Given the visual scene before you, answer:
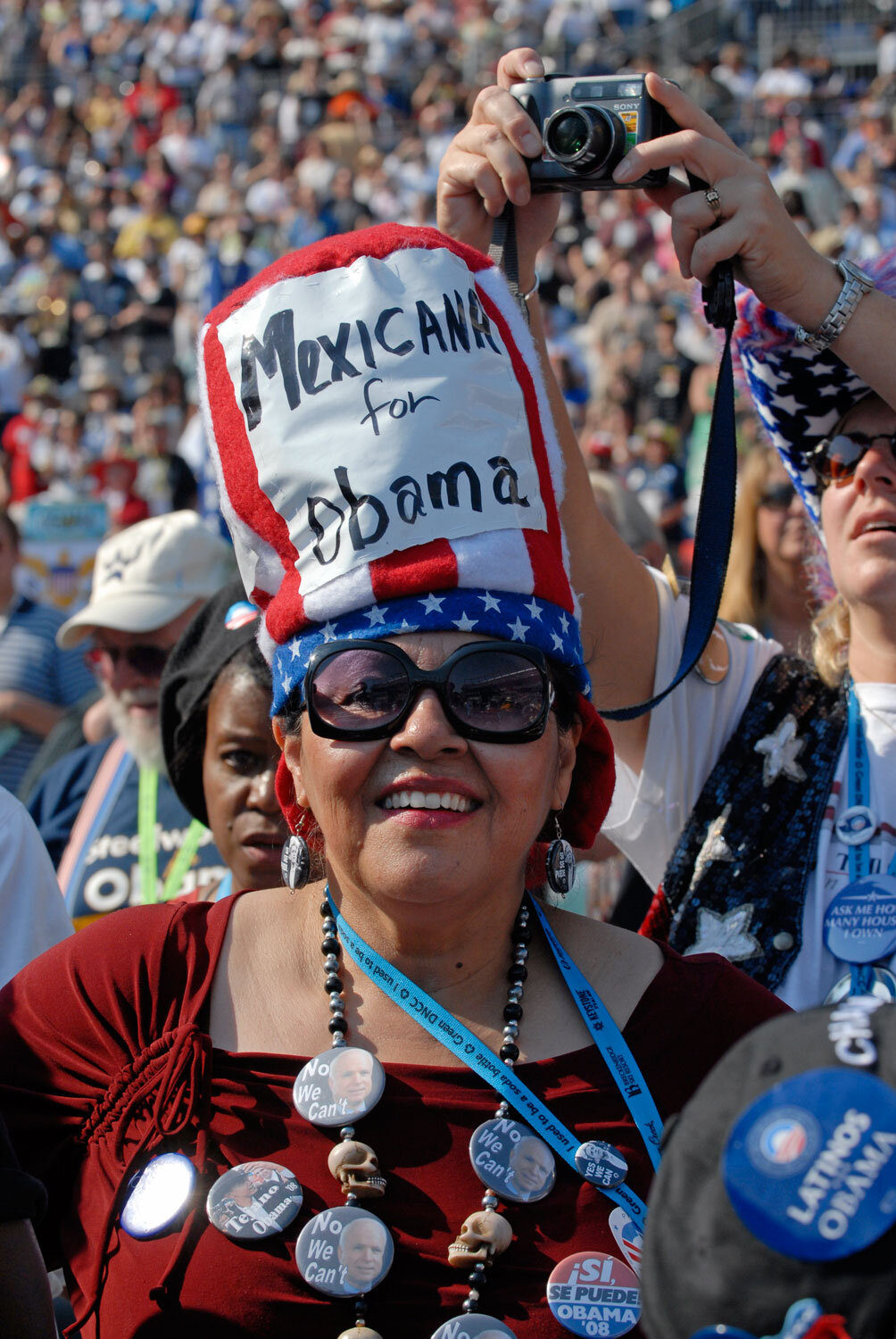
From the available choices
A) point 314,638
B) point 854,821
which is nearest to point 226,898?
point 314,638

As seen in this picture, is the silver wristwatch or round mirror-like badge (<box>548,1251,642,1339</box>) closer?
round mirror-like badge (<box>548,1251,642,1339</box>)

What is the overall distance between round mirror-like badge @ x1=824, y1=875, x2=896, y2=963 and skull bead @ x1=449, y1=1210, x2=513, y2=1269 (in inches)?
32.7

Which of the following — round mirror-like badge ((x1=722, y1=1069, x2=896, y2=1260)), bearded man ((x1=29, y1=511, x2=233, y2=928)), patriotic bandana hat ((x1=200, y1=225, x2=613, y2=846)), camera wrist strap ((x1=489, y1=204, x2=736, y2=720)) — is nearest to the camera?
round mirror-like badge ((x1=722, y1=1069, x2=896, y2=1260))

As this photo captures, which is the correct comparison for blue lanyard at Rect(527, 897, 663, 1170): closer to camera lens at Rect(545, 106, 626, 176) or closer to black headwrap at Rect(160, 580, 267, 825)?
camera lens at Rect(545, 106, 626, 176)

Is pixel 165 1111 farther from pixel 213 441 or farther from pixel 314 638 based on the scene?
pixel 213 441

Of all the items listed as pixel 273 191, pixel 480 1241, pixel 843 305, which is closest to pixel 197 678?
pixel 843 305

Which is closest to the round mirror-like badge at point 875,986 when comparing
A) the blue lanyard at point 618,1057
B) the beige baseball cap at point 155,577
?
the blue lanyard at point 618,1057

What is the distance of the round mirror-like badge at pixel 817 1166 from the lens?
0.97 meters

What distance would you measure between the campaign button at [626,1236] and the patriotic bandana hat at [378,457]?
2.34 feet

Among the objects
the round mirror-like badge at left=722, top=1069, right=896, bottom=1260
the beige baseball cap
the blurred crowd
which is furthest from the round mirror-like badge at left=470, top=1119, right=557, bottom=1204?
the blurred crowd

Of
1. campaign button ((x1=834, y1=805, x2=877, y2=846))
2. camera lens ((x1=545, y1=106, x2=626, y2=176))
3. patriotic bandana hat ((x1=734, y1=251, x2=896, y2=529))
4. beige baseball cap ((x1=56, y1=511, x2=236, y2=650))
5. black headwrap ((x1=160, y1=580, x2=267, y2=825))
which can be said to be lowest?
→ campaign button ((x1=834, y1=805, x2=877, y2=846))

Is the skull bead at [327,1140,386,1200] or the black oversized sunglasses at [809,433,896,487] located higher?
the black oversized sunglasses at [809,433,896,487]

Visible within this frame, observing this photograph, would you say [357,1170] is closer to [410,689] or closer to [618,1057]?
[618,1057]

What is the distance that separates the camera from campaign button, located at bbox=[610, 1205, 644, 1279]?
1.79 meters
